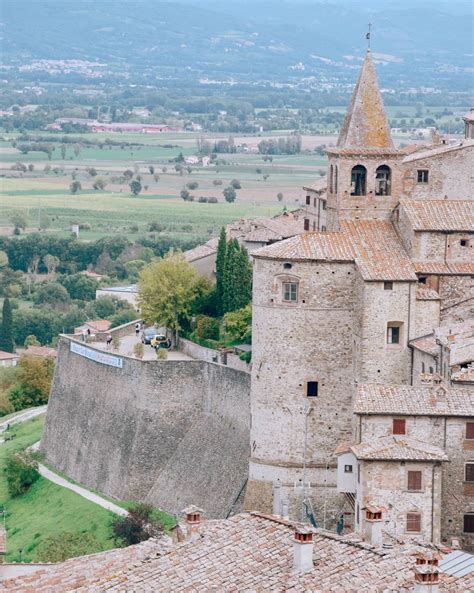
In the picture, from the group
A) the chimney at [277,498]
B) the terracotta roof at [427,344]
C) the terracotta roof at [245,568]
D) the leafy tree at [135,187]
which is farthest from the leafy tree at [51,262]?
the terracotta roof at [245,568]

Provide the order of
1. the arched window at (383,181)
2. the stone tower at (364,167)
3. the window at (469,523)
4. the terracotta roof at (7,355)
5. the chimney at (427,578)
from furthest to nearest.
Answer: the terracotta roof at (7,355), the arched window at (383,181), the stone tower at (364,167), the window at (469,523), the chimney at (427,578)

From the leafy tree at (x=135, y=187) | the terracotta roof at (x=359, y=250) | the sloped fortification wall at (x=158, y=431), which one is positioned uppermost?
the terracotta roof at (x=359, y=250)

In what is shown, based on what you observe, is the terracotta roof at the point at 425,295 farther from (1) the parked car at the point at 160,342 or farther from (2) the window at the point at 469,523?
(1) the parked car at the point at 160,342

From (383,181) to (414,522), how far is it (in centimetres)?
1239

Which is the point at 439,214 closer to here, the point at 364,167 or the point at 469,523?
the point at 364,167

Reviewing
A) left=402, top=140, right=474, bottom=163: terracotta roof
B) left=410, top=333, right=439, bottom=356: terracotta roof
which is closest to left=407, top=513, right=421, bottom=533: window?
left=410, top=333, right=439, bottom=356: terracotta roof

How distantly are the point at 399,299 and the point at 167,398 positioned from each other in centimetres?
1390

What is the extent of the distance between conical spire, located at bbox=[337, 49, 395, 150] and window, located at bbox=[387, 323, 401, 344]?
18.6 ft

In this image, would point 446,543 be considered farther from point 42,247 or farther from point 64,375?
point 42,247

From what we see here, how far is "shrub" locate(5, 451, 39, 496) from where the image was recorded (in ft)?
227

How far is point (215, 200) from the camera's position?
595ft

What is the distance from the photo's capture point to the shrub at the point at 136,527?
57531 mm

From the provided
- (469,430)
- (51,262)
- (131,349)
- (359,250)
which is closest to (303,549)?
(469,430)

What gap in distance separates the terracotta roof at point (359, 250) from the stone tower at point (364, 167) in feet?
2.67
